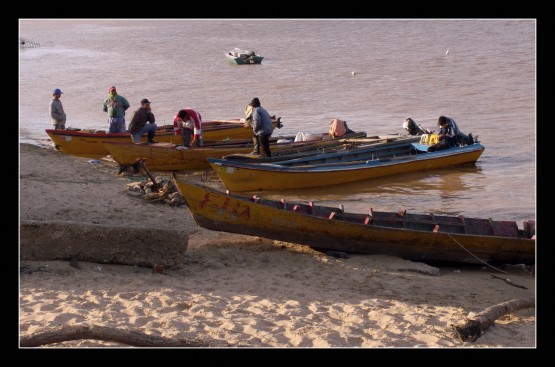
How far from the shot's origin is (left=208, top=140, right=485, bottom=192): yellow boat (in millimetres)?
14734

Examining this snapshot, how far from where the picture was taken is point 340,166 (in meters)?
15.4

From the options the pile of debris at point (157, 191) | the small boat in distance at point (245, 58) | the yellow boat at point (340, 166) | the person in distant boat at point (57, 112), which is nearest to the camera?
the pile of debris at point (157, 191)

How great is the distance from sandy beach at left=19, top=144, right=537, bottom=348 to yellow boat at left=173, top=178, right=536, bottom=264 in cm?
20

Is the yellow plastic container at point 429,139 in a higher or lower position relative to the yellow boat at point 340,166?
higher

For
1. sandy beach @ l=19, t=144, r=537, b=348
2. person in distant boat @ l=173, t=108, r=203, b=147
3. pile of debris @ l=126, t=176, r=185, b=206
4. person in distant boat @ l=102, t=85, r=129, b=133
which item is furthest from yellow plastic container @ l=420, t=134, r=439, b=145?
sandy beach @ l=19, t=144, r=537, b=348

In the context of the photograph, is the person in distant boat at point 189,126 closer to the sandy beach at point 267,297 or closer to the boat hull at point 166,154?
the boat hull at point 166,154

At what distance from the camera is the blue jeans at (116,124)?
17016 mm

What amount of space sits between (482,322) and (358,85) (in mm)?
25279

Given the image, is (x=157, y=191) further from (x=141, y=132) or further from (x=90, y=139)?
(x=90, y=139)

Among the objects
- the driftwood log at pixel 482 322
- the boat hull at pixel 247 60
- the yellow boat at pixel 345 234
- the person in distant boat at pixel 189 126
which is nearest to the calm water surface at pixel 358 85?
the boat hull at pixel 247 60

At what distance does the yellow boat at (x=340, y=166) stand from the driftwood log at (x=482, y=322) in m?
7.21

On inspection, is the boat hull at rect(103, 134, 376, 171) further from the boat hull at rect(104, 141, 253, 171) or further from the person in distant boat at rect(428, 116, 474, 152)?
the person in distant boat at rect(428, 116, 474, 152)

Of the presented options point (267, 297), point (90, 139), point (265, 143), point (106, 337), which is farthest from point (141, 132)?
point (106, 337)

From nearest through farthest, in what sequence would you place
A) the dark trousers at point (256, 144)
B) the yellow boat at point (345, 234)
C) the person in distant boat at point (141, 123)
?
the yellow boat at point (345, 234)
the dark trousers at point (256, 144)
the person in distant boat at point (141, 123)
